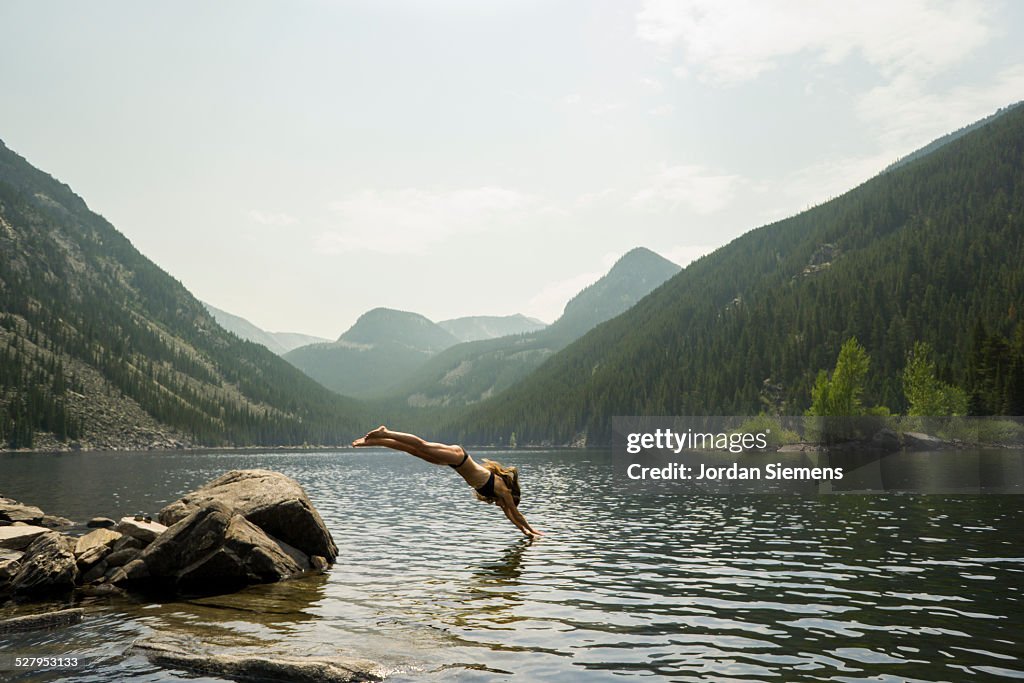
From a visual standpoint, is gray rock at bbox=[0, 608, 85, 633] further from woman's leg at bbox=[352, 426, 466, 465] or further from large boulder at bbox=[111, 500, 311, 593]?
woman's leg at bbox=[352, 426, 466, 465]

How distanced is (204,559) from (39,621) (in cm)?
529

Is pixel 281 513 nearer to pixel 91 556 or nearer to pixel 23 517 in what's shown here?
pixel 91 556

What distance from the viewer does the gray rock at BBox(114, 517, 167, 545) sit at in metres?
24.6

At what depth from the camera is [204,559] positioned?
878 inches

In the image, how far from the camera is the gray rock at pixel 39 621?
16828mm

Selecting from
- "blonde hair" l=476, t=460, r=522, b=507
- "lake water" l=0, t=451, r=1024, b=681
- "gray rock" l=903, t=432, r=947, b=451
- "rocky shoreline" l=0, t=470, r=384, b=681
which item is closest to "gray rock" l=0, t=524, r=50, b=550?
"rocky shoreline" l=0, t=470, r=384, b=681

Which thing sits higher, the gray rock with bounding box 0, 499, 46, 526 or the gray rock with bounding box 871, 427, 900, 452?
the gray rock with bounding box 0, 499, 46, 526

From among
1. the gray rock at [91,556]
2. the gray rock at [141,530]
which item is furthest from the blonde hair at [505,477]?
the gray rock at [91,556]

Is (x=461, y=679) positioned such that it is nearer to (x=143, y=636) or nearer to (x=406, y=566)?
(x=143, y=636)

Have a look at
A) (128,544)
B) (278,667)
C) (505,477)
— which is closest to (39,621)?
(128,544)

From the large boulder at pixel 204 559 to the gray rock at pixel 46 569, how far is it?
4.51 feet

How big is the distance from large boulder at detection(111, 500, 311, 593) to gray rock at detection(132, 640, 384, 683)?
8.58 metres

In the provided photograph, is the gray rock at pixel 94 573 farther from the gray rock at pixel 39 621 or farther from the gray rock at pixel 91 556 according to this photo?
the gray rock at pixel 39 621

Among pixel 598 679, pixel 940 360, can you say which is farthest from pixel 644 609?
pixel 940 360
